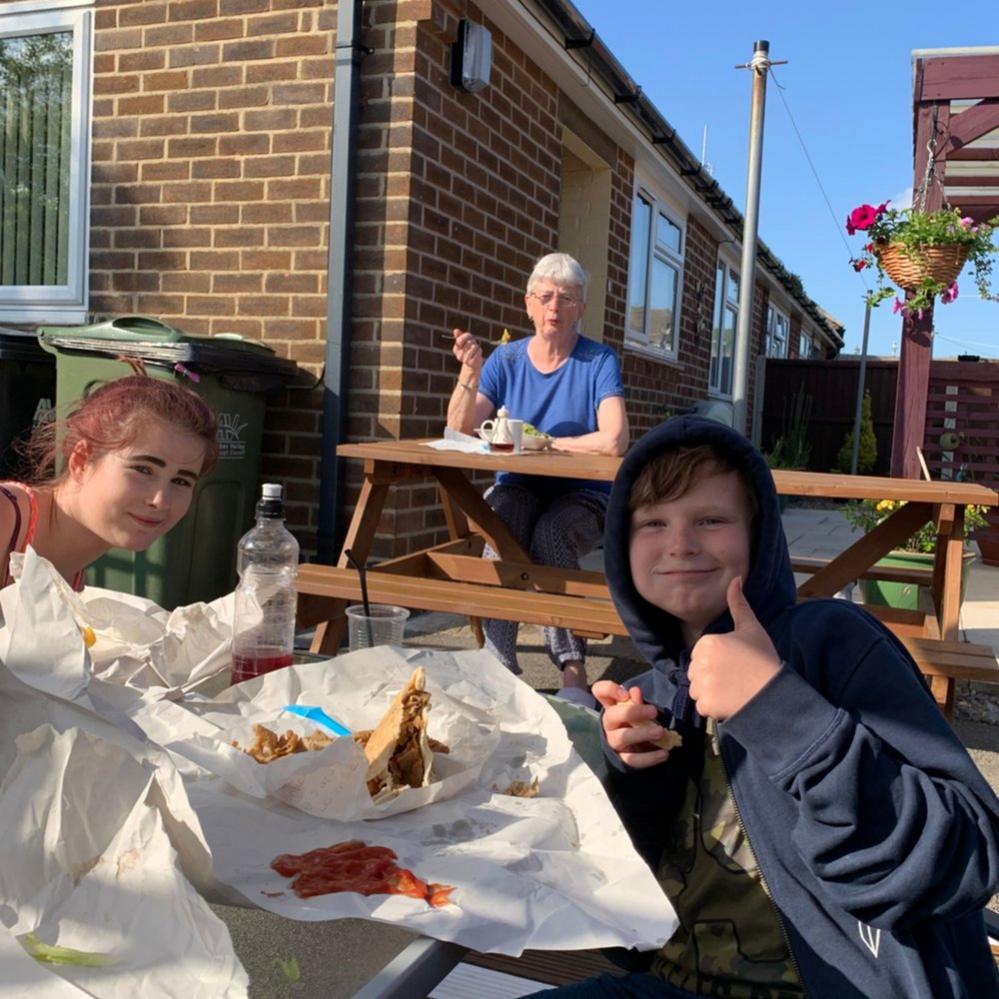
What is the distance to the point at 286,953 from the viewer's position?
2.74 feet

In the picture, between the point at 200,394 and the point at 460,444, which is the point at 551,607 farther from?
the point at 200,394

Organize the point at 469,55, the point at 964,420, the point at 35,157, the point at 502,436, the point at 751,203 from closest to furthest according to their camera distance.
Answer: the point at 502,436 → the point at 469,55 → the point at 35,157 → the point at 751,203 → the point at 964,420

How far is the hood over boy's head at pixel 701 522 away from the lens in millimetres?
1379

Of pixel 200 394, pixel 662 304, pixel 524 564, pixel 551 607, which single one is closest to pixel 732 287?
pixel 662 304

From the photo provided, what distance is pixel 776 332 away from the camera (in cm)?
2128

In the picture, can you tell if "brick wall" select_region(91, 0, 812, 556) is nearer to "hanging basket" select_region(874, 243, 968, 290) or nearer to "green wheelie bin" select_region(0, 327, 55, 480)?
"green wheelie bin" select_region(0, 327, 55, 480)

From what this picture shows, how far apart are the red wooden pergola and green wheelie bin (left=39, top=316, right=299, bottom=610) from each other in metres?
4.49

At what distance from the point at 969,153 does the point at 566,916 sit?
8.17 m

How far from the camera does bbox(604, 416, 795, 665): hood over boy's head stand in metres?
1.38

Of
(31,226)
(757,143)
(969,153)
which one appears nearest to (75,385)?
(31,226)

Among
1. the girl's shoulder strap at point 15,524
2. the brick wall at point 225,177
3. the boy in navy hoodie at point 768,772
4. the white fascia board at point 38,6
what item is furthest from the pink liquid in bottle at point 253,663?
the white fascia board at point 38,6

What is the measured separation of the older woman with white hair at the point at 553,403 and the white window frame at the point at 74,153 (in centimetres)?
260

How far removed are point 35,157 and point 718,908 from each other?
5.84 metres

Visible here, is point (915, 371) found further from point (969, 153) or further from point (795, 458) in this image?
point (795, 458)
